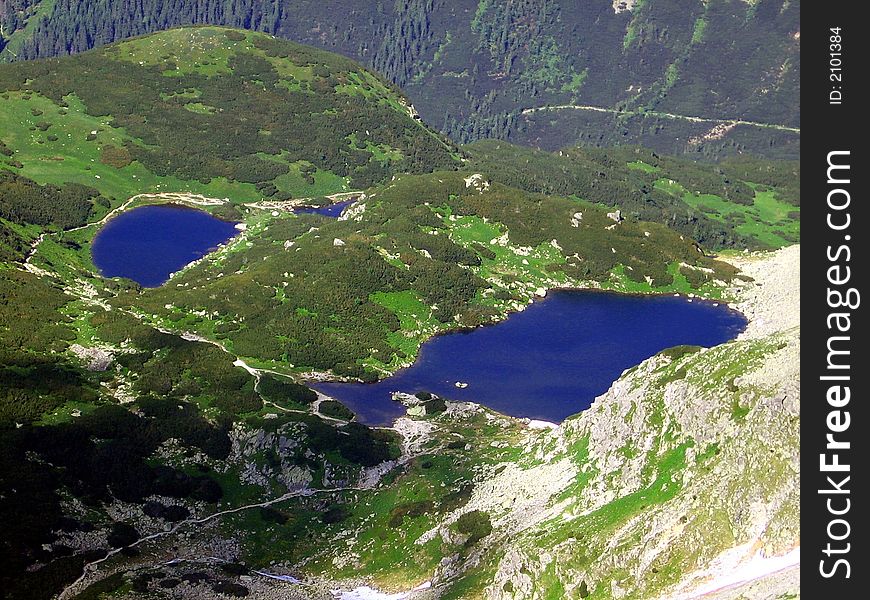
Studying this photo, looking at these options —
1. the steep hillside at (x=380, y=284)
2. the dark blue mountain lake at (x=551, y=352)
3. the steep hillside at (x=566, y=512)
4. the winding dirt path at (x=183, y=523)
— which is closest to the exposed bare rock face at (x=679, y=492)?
the steep hillside at (x=566, y=512)

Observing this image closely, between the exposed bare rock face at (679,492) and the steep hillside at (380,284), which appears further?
the steep hillside at (380,284)

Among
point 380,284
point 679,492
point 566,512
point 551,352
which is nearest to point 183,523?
point 566,512

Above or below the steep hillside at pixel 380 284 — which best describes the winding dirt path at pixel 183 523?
below

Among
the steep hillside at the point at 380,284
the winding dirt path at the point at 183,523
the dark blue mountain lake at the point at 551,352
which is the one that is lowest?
the dark blue mountain lake at the point at 551,352
